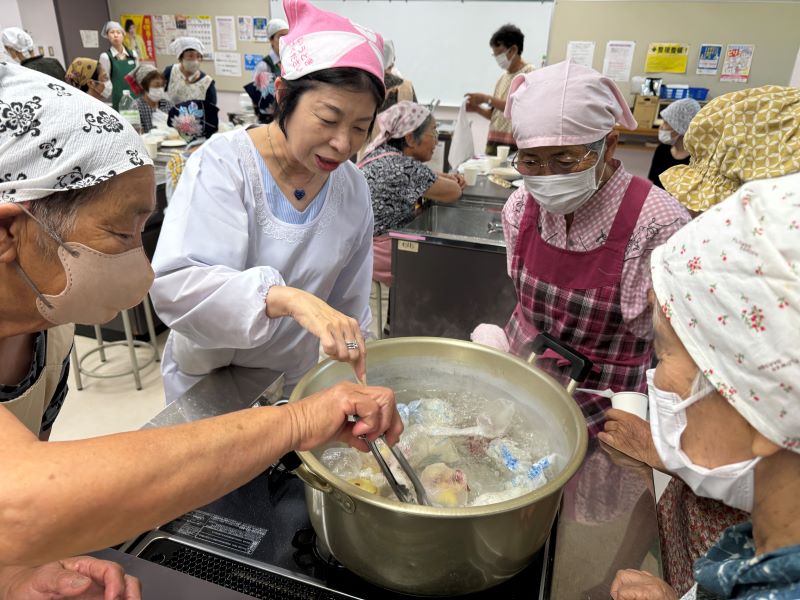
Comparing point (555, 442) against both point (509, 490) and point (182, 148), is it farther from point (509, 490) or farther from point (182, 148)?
point (182, 148)

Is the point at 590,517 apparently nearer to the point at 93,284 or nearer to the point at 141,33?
the point at 93,284

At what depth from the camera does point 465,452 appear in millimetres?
1056

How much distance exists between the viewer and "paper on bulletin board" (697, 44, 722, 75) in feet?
16.9

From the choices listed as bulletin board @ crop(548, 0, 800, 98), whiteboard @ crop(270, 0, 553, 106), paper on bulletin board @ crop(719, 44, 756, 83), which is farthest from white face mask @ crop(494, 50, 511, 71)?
paper on bulletin board @ crop(719, 44, 756, 83)

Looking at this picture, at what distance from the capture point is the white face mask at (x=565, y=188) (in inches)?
55.2

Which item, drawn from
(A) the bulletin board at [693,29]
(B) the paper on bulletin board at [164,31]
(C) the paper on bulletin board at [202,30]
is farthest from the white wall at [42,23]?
(A) the bulletin board at [693,29]

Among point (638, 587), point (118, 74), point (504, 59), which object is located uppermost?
point (504, 59)

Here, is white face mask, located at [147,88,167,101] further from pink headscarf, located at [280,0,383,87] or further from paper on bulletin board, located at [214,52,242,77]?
pink headscarf, located at [280,0,383,87]

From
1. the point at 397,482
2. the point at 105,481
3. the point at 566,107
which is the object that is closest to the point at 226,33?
the point at 566,107

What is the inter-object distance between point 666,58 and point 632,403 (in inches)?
211

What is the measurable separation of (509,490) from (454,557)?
0.22 meters

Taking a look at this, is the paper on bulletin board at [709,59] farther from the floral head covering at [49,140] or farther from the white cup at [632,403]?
the floral head covering at [49,140]

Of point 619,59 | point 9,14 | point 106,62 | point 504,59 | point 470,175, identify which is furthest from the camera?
point 9,14

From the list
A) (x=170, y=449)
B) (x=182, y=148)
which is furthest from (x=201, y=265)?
(x=182, y=148)
